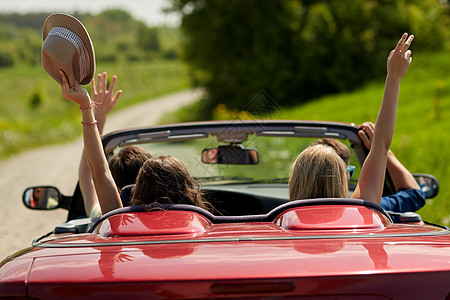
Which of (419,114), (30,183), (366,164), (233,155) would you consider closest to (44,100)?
(30,183)

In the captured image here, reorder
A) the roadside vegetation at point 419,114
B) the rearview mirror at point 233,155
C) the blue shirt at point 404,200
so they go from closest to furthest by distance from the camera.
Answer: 1. the blue shirt at point 404,200
2. the rearview mirror at point 233,155
3. the roadside vegetation at point 419,114

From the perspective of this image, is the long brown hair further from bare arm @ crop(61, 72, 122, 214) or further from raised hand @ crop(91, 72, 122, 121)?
raised hand @ crop(91, 72, 122, 121)

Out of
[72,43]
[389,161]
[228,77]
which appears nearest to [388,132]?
[389,161]

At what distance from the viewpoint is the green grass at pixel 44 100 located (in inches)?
888

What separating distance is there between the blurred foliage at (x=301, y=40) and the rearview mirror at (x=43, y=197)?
62.3 ft

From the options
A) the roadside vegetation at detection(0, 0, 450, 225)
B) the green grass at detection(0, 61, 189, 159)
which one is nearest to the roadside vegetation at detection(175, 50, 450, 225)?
the roadside vegetation at detection(0, 0, 450, 225)

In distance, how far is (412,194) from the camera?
3.49m

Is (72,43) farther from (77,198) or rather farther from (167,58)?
(167,58)

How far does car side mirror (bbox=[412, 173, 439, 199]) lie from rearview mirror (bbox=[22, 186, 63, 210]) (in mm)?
2379

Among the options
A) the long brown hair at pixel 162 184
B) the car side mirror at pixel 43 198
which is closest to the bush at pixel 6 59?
the car side mirror at pixel 43 198

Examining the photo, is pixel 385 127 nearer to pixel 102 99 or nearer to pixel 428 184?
pixel 428 184

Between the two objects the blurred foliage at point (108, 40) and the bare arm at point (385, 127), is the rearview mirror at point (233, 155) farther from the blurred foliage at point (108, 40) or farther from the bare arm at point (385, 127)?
the blurred foliage at point (108, 40)

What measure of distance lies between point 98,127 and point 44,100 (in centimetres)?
4954

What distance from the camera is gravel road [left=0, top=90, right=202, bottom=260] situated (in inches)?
301
